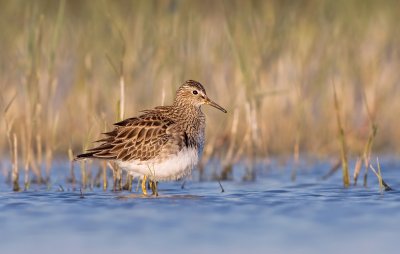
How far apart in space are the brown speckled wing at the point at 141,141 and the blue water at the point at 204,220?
1.65 ft

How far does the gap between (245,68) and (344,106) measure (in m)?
2.85

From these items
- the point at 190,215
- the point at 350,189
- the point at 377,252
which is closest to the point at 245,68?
the point at 350,189

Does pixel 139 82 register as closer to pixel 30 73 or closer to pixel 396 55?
pixel 30 73

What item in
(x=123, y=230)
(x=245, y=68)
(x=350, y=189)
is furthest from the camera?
(x=245, y=68)

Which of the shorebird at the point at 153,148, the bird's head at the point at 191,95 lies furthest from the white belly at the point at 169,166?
the bird's head at the point at 191,95

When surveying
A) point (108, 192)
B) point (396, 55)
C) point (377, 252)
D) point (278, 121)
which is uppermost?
point (396, 55)

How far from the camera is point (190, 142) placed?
10055 mm

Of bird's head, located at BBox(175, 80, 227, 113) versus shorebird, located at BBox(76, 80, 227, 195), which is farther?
bird's head, located at BBox(175, 80, 227, 113)

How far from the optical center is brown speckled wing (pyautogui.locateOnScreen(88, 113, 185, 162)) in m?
9.80

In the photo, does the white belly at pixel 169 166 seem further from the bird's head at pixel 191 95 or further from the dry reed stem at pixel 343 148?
the dry reed stem at pixel 343 148

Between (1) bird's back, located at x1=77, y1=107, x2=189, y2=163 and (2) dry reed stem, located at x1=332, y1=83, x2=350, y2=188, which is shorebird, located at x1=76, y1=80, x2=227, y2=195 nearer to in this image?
(1) bird's back, located at x1=77, y1=107, x2=189, y2=163

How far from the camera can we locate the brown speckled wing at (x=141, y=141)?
9805mm

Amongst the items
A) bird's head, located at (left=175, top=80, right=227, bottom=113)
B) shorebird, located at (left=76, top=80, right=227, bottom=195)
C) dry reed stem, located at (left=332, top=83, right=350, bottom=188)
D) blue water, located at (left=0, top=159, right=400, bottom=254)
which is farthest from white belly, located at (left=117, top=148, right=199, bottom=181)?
dry reed stem, located at (left=332, top=83, right=350, bottom=188)

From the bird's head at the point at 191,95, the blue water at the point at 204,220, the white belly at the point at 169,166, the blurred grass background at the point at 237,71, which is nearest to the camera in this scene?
the blue water at the point at 204,220
